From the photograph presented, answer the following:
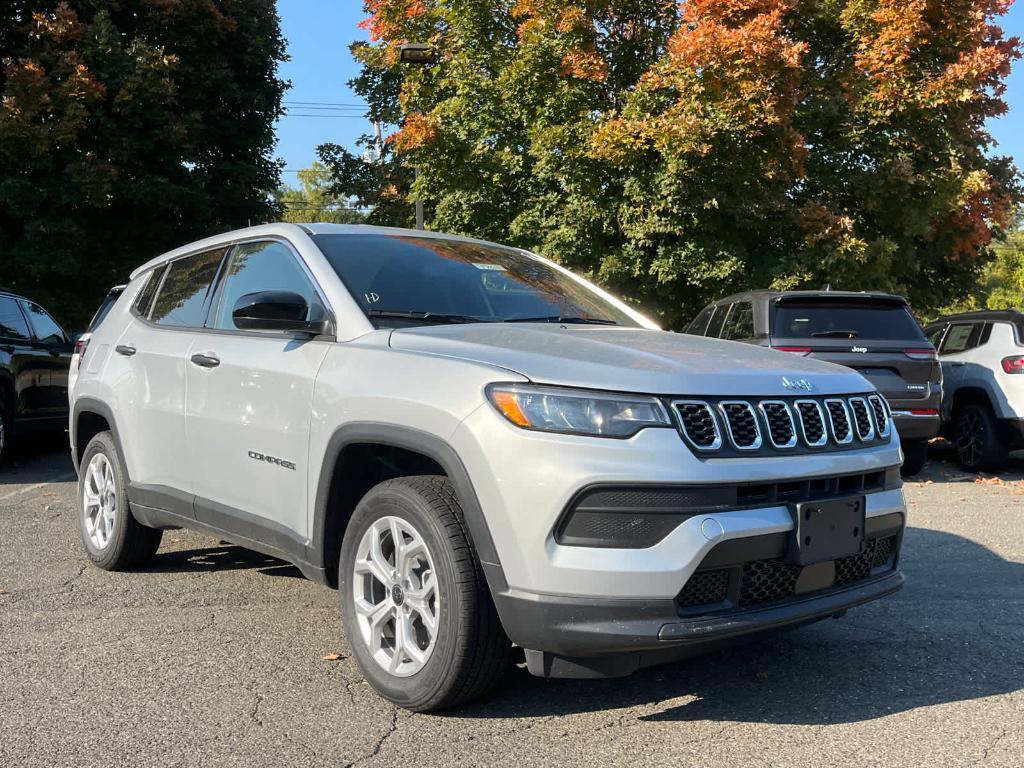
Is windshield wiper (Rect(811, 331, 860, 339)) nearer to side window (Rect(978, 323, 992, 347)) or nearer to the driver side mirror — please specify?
side window (Rect(978, 323, 992, 347))

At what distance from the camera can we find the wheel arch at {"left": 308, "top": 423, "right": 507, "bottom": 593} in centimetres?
321

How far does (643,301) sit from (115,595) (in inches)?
488

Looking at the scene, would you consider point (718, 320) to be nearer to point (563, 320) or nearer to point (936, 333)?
point (936, 333)

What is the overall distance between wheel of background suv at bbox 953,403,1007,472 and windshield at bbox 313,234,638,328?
6883 millimetres

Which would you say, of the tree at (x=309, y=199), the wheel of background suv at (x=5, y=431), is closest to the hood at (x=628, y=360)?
the wheel of background suv at (x=5, y=431)

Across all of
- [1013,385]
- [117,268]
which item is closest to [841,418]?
[1013,385]

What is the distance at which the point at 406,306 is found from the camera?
4203mm

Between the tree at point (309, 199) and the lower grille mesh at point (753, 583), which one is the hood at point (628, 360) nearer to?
the lower grille mesh at point (753, 583)

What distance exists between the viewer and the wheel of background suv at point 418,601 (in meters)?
3.28

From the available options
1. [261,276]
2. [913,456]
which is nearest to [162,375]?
[261,276]

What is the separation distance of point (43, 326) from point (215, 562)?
6.68 metres

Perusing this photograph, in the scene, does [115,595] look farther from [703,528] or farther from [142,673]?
[703,528]

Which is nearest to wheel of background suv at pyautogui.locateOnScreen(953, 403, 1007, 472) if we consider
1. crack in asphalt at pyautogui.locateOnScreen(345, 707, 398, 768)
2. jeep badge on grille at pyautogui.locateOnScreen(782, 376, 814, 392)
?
jeep badge on grille at pyautogui.locateOnScreen(782, 376, 814, 392)

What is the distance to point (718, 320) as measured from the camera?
10.6 m
